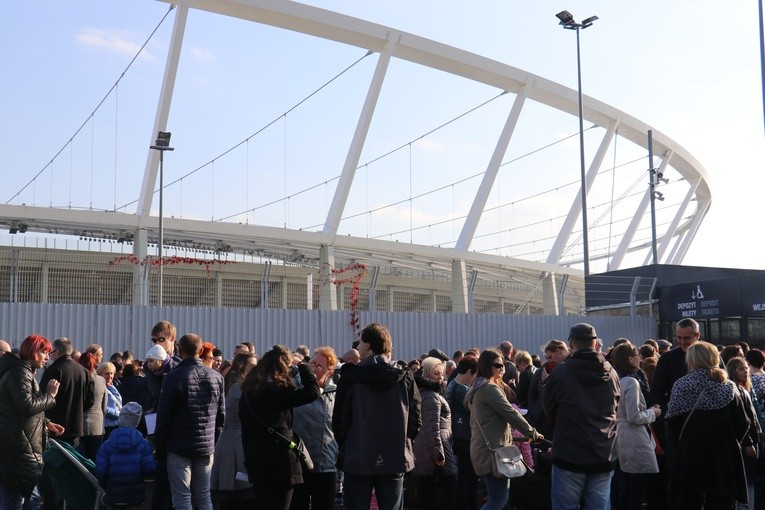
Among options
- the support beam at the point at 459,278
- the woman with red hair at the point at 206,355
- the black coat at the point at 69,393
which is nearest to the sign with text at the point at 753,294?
the support beam at the point at 459,278

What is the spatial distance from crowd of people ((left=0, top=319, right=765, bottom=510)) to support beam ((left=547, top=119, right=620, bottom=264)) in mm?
24862

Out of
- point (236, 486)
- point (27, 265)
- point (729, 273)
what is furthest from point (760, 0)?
point (236, 486)

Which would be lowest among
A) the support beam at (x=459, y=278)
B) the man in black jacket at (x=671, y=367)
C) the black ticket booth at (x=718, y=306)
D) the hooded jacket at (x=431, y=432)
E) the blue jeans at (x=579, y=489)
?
the blue jeans at (x=579, y=489)

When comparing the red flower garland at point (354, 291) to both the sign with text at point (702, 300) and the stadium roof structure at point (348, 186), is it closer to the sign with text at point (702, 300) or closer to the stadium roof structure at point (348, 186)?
the stadium roof structure at point (348, 186)

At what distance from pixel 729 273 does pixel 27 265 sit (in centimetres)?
1866

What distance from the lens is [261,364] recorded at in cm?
621

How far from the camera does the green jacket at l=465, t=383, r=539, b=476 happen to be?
7.19m

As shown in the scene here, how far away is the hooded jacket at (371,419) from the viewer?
6.12 metres

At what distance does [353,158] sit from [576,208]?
11.3 m

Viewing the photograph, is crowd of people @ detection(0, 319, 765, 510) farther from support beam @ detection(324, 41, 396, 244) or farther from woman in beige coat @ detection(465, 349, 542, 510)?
support beam @ detection(324, 41, 396, 244)

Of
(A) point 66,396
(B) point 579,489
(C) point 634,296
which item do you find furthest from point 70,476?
(C) point 634,296

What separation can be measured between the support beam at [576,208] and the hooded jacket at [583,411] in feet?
88.6

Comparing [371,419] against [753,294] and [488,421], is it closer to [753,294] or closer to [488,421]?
[488,421]

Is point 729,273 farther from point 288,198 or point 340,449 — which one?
point 340,449
